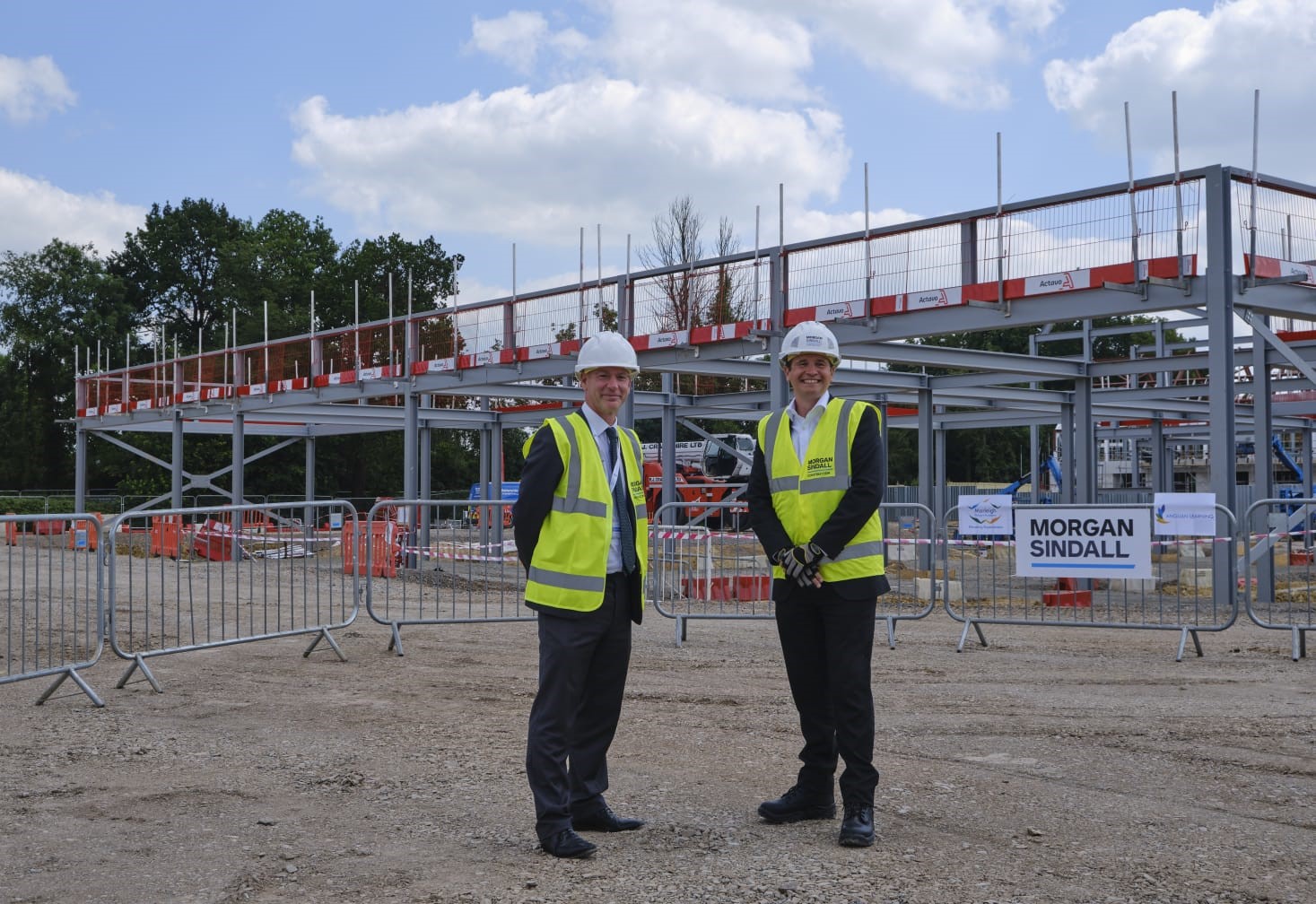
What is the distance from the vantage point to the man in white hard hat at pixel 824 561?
477cm

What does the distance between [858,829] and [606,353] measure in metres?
2.06

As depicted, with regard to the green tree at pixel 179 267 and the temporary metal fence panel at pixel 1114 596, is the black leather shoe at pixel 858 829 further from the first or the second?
the green tree at pixel 179 267

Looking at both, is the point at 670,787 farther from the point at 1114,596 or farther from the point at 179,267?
the point at 179,267

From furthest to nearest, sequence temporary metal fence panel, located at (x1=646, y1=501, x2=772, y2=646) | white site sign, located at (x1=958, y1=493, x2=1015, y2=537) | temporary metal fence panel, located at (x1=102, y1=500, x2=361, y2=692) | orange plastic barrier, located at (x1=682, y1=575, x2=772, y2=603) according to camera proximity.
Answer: white site sign, located at (x1=958, y1=493, x2=1015, y2=537) < orange plastic barrier, located at (x1=682, y1=575, x2=772, y2=603) < temporary metal fence panel, located at (x1=646, y1=501, x2=772, y2=646) < temporary metal fence panel, located at (x1=102, y1=500, x2=361, y2=692)

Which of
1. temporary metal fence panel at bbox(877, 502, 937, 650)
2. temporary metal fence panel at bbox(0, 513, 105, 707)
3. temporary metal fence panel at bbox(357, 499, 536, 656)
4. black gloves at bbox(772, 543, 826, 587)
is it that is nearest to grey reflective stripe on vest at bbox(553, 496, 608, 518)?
black gloves at bbox(772, 543, 826, 587)

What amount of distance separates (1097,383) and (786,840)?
85.5ft

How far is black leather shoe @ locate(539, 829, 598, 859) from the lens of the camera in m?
4.59

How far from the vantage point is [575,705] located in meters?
4.77

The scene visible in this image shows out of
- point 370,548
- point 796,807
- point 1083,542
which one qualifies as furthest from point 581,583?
point 1083,542

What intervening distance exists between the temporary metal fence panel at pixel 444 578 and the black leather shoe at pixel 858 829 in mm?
5822

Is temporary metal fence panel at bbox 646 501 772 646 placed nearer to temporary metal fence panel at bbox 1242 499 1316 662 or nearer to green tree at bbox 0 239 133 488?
temporary metal fence panel at bbox 1242 499 1316 662

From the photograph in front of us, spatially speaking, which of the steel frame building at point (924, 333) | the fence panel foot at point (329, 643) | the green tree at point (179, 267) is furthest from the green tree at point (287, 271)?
the fence panel foot at point (329, 643)

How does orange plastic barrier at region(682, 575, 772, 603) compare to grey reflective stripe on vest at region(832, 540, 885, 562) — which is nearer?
grey reflective stripe on vest at region(832, 540, 885, 562)

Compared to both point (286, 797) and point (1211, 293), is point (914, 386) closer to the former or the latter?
point (1211, 293)
